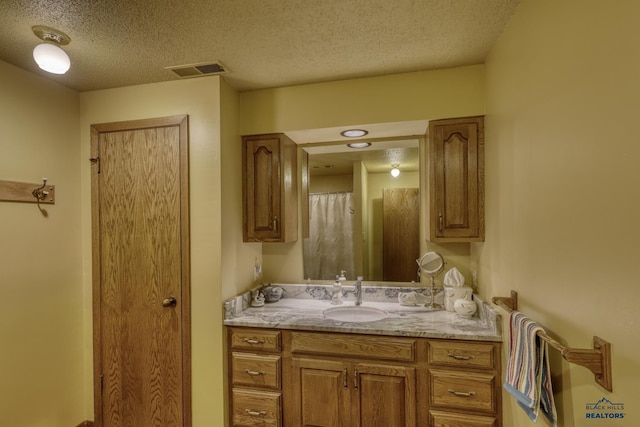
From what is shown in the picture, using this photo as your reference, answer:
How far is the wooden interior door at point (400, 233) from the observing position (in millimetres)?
2400

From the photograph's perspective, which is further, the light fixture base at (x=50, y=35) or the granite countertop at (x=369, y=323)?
the granite countertop at (x=369, y=323)

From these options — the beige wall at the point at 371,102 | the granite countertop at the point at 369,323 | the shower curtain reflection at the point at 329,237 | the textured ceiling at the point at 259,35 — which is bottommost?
the granite countertop at the point at 369,323

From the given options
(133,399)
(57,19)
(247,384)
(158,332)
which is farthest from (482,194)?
(133,399)

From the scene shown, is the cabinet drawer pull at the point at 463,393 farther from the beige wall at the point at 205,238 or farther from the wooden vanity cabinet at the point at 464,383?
the beige wall at the point at 205,238

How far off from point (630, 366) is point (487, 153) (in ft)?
4.48

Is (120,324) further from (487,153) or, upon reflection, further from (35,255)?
(487,153)

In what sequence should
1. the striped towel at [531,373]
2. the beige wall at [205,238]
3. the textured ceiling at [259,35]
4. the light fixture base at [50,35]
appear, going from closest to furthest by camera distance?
the striped towel at [531,373]
the textured ceiling at [259,35]
the light fixture base at [50,35]
the beige wall at [205,238]

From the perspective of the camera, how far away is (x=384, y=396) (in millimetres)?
1834

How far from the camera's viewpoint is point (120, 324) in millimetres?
2189

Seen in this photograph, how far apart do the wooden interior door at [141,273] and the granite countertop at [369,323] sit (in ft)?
1.47

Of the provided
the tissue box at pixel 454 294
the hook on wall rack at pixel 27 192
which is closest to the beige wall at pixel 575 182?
the tissue box at pixel 454 294

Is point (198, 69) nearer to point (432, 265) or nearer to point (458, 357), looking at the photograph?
point (432, 265)

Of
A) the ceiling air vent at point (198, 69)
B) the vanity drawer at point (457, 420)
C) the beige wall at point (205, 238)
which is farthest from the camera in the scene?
the beige wall at point (205, 238)

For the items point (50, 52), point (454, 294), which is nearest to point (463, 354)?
point (454, 294)
